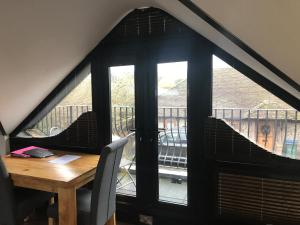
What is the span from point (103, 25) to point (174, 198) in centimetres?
193

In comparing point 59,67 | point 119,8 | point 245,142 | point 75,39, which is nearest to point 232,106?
point 245,142

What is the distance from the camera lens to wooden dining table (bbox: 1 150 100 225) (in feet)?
6.02

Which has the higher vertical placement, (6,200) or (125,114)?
(125,114)

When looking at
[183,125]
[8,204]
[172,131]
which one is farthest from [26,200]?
[183,125]

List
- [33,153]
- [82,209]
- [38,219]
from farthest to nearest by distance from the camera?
1. [38,219]
2. [33,153]
3. [82,209]

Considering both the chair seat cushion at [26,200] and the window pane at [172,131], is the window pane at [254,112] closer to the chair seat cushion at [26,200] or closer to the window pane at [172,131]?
the window pane at [172,131]

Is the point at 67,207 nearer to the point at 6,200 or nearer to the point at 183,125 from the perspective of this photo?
the point at 6,200

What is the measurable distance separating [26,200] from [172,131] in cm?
150

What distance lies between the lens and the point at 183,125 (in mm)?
2420

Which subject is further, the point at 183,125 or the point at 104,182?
A: the point at 183,125

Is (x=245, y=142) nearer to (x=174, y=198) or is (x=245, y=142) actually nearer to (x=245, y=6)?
(x=174, y=198)

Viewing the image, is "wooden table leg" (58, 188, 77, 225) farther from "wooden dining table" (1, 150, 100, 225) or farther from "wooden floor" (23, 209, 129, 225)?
"wooden floor" (23, 209, 129, 225)

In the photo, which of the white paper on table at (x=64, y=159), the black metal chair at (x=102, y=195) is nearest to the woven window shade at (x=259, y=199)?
the black metal chair at (x=102, y=195)

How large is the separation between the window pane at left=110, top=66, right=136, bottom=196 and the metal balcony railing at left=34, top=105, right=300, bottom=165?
1 cm
